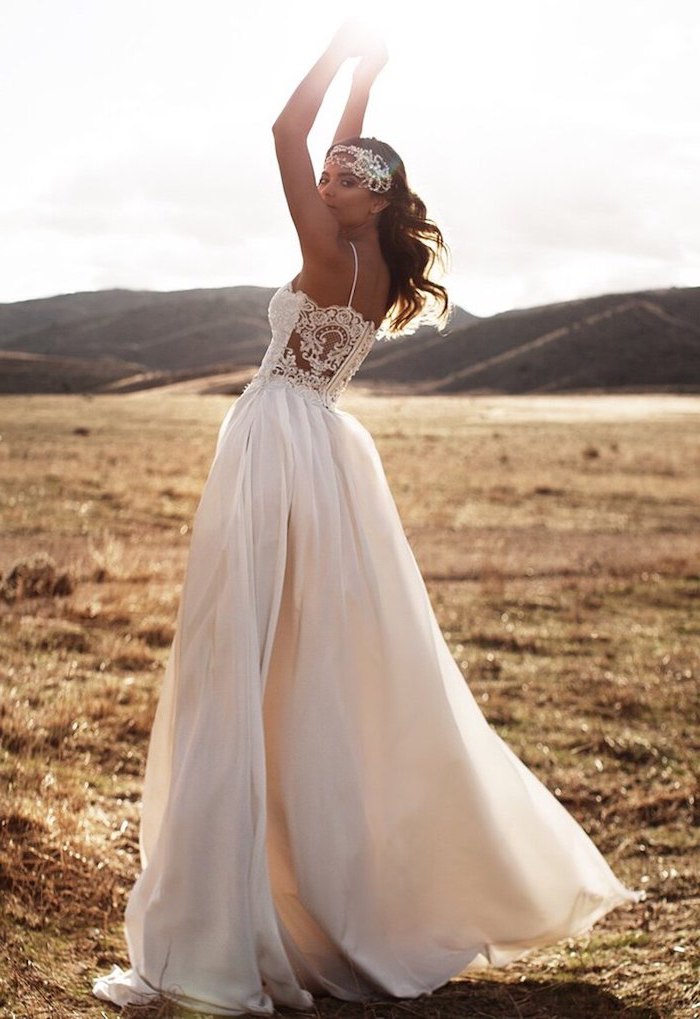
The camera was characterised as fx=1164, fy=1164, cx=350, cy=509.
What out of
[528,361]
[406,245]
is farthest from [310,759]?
[528,361]

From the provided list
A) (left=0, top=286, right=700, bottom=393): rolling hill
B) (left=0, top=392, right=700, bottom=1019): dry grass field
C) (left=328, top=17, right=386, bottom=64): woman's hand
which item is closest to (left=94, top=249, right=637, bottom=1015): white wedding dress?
(left=0, top=392, right=700, bottom=1019): dry grass field

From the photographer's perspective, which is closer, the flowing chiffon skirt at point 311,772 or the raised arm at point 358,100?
the flowing chiffon skirt at point 311,772

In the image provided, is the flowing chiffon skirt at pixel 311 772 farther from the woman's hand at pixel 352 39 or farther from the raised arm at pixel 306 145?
the woman's hand at pixel 352 39

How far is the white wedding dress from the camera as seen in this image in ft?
12.1

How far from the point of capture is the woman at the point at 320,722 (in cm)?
369

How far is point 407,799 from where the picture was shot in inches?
157

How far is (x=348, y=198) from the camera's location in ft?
12.7

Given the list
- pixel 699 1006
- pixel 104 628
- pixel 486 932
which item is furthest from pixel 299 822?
pixel 104 628

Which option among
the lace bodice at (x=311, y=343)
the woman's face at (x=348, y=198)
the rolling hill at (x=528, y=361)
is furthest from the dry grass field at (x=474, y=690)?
the rolling hill at (x=528, y=361)

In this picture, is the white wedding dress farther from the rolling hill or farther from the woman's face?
the rolling hill

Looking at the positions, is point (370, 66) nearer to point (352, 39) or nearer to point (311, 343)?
point (352, 39)

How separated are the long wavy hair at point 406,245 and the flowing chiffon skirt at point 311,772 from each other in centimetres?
50

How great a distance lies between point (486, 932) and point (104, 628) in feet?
20.0

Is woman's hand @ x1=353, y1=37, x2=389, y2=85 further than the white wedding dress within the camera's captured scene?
Yes
